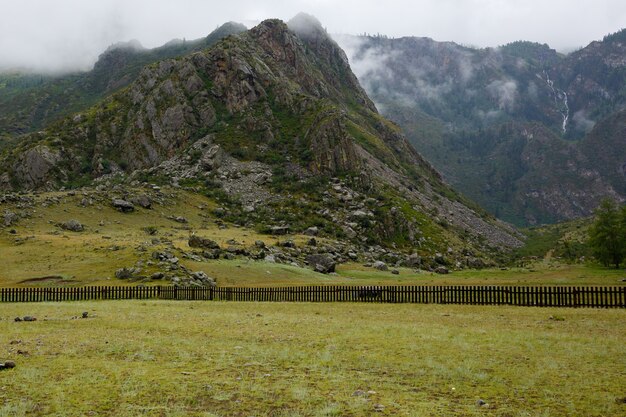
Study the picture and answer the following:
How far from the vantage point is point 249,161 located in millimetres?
169125

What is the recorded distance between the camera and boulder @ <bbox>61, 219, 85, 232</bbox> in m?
98.9

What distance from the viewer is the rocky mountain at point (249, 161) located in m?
139

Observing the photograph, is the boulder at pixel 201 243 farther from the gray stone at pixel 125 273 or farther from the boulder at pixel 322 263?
the gray stone at pixel 125 273

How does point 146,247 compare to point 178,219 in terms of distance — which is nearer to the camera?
point 146,247

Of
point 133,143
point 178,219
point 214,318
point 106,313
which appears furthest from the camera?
point 133,143

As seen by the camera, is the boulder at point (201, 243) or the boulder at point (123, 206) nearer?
the boulder at point (201, 243)

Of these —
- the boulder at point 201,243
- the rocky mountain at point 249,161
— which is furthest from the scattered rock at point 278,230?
the boulder at point 201,243

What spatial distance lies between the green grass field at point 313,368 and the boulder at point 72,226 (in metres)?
72.6

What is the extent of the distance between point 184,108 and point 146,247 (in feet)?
369

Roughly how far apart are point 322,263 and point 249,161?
8521cm

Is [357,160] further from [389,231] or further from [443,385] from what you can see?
[443,385]

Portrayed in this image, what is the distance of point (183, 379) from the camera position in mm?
16562

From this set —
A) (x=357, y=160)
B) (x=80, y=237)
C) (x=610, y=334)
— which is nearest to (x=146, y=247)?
(x=80, y=237)

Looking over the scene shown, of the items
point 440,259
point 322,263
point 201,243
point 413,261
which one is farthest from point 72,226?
point 440,259
